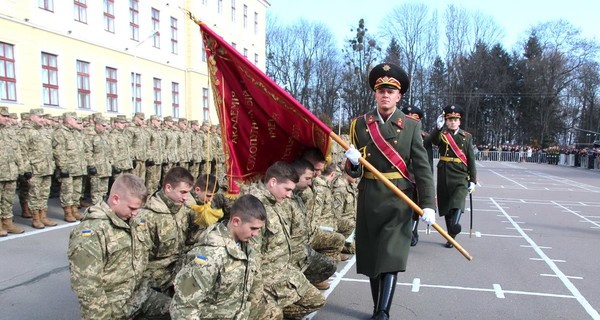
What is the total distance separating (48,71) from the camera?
59.1ft

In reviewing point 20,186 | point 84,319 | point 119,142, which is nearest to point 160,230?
point 84,319

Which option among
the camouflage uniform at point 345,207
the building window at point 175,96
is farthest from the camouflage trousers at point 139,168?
the building window at point 175,96

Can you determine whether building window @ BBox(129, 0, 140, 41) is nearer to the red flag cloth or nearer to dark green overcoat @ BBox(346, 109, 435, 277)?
the red flag cloth

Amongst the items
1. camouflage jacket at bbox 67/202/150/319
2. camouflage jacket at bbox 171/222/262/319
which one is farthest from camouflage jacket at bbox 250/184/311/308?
camouflage jacket at bbox 67/202/150/319

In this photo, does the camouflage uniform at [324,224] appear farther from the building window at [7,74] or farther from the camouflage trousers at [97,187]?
the building window at [7,74]

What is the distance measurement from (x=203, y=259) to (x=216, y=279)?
19cm

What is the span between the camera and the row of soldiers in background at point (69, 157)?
8094 millimetres

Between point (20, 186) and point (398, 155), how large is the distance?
7671mm

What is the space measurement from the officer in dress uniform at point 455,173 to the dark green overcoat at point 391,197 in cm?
331

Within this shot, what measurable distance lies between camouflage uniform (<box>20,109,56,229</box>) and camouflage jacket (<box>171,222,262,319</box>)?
20.7 feet

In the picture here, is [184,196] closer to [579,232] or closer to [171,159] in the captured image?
[579,232]

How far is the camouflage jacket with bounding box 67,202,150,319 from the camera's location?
3090 millimetres

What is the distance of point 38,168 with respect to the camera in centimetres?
838

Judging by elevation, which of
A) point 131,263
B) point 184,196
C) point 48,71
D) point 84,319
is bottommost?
point 84,319
